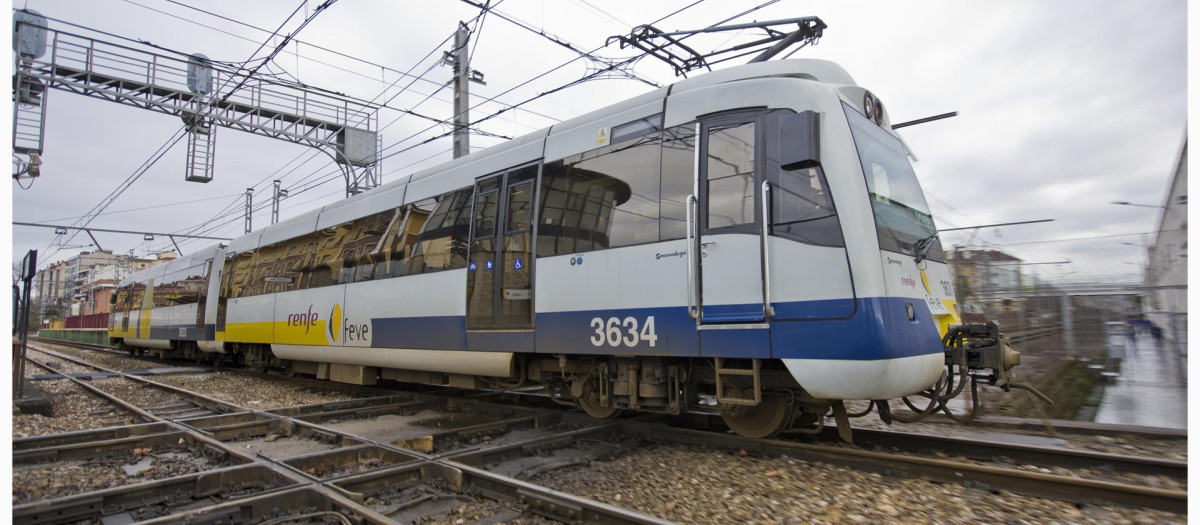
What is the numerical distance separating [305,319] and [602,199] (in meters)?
6.97

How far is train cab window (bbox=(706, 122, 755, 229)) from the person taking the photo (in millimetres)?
4660

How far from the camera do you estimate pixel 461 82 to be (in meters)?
14.1

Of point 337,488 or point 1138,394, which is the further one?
point 1138,394

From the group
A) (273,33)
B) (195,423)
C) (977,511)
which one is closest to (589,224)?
(977,511)

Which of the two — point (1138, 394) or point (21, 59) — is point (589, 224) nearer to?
point (1138, 394)

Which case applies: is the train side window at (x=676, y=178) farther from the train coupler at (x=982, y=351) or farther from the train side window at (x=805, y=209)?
the train coupler at (x=982, y=351)

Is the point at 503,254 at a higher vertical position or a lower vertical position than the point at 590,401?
higher

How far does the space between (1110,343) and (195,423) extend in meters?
11.0

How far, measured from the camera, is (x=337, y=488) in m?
4.25

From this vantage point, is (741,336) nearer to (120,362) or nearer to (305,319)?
(305,319)

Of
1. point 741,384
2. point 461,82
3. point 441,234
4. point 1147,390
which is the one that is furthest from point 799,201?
point 461,82

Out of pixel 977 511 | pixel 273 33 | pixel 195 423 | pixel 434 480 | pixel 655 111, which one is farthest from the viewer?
pixel 273 33

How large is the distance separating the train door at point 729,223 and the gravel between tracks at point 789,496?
1167 millimetres

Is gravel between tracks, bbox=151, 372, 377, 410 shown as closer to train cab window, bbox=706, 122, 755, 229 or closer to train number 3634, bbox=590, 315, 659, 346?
train number 3634, bbox=590, 315, 659, 346
